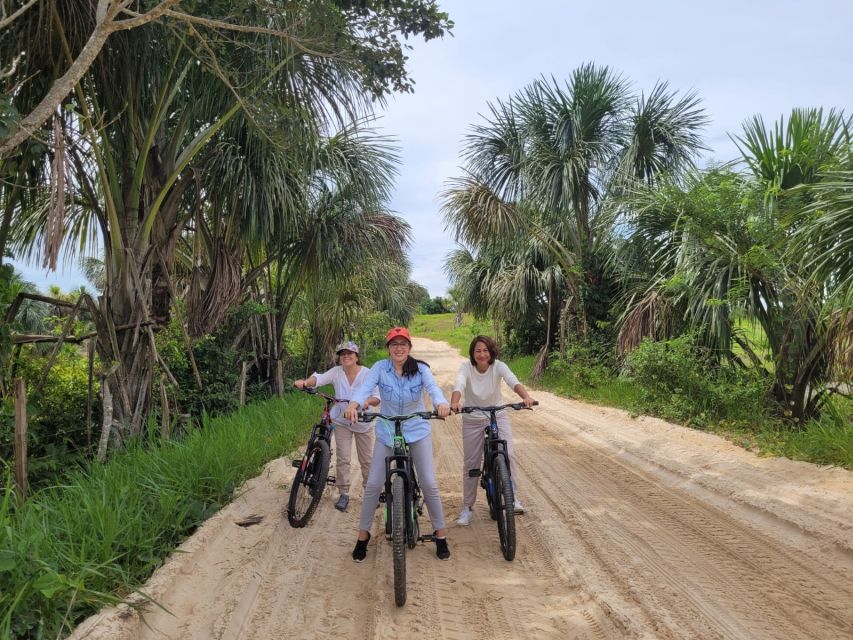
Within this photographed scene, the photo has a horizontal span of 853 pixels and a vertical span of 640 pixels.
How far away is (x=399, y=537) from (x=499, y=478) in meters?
1.07

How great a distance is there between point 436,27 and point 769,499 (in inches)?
227

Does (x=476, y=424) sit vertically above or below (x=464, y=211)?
below

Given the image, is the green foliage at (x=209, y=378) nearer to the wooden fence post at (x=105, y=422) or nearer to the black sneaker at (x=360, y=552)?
the wooden fence post at (x=105, y=422)

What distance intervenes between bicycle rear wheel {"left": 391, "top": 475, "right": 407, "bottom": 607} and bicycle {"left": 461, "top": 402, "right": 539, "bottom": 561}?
0.83 meters

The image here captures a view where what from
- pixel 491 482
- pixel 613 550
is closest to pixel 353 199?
pixel 491 482

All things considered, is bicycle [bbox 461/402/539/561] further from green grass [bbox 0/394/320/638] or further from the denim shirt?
green grass [bbox 0/394/320/638]

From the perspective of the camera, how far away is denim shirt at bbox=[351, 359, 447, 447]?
4426 millimetres

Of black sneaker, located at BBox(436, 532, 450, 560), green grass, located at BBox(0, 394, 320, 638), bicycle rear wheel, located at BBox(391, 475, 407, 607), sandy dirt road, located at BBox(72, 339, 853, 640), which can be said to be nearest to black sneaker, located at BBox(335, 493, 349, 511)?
sandy dirt road, located at BBox(72, 339, 853, 640)

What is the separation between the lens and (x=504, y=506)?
4.36 metres

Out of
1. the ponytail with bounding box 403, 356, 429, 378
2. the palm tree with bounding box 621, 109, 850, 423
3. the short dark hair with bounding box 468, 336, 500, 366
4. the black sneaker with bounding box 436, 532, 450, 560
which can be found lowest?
the black sneaker with bounding box 436, 532, 450, 560

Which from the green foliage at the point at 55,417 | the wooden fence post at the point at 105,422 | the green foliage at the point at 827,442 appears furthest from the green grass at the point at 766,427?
the green foliage at the point at 55,417

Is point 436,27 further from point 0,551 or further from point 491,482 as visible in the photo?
point 0,551

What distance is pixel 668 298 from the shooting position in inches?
421

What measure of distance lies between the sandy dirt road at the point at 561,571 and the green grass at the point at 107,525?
149 millimetres
